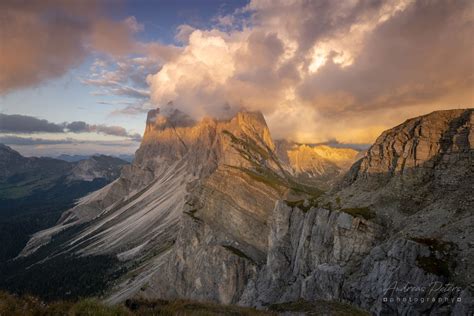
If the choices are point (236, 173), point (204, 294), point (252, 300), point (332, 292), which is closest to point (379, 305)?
point (332, 292)

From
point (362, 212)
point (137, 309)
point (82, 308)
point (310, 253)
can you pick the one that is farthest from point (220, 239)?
point (82, 308)

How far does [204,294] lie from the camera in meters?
103

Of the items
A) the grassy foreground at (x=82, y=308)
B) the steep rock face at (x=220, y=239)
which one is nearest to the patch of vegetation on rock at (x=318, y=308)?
the grassy foreground at (x=82, y=308)

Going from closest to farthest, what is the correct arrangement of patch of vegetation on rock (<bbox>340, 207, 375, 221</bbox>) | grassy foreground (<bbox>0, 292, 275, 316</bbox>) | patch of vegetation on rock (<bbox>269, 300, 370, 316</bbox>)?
grassy foreground (<bbox>0, 292, 275, 316</bbox>), patch of vegetation on rock (<bbox>269, 300, 370, 316</bbox>), patch of vegetation on rock (<bbox>340, 207, 375, 221</bbox>)

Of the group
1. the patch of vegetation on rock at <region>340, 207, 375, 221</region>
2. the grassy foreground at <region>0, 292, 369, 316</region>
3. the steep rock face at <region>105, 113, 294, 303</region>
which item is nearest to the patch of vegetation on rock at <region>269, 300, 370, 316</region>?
the grassy foreground at <region>0, 292, 369, 316</region>

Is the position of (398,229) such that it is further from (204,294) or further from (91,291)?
(91,291)

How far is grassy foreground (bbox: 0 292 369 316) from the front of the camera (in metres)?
13.2

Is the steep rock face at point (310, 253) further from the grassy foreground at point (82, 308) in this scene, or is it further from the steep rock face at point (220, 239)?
the grassy foreground at point (82, 308)

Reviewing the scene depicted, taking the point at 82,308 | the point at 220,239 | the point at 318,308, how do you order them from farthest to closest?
the point at 220,239 → the point at 318,308 → the point at 82,308

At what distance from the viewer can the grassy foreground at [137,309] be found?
13.2 metres

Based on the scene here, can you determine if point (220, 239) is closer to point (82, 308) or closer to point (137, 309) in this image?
point (137, 309)

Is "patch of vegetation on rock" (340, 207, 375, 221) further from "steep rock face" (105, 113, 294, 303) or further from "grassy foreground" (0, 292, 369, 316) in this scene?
"steep rock face" (105, 113, 294, 303)

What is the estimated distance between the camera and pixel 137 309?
15422 millimetres

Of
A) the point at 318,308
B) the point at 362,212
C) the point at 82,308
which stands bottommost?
the point at 318,308
